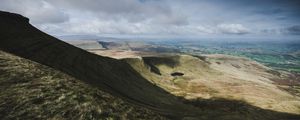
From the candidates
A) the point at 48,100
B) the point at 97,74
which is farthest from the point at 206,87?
the point at 48,100

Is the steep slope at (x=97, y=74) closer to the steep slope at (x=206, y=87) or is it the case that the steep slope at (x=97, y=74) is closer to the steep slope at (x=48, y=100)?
the steep slope at (x=206, y=87)

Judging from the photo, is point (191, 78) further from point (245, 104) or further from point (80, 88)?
point (80, 88)

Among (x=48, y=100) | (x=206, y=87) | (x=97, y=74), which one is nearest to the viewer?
(x=48, y=100)

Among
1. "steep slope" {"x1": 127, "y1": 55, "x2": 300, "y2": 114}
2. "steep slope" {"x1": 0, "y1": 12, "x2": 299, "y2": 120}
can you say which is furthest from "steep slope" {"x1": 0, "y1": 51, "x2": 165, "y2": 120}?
"steep slope" {"x1": 127, "y1": 55, "x2": 300, "y2": 114}

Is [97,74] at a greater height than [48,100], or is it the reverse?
[48,100]

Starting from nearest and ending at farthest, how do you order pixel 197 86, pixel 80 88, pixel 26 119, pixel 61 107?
1. pixel 26 119
2. pixel 61 107
3. pixel 80 88
4. pixel 197 86

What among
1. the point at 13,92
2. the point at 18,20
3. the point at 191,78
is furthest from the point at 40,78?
the point at 191,78

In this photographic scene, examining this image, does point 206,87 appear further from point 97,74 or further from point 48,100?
Result: point 48,100

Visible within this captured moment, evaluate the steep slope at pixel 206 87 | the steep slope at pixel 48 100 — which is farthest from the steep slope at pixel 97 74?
the steep slope at pixel 48 100

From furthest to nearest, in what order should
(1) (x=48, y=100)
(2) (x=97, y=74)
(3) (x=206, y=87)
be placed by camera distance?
(3) (x=206, y=87)
(2) (x=97, y=74)
(1) (x=48, y=100)
